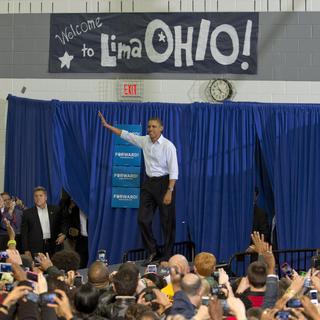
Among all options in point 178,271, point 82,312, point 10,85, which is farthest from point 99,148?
point 82,312

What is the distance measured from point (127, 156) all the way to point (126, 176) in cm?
29

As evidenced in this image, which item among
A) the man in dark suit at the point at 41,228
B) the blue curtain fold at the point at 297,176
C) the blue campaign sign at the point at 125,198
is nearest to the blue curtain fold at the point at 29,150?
the blue campaign sign at the point at 125,198

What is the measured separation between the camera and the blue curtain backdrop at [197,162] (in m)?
13.2

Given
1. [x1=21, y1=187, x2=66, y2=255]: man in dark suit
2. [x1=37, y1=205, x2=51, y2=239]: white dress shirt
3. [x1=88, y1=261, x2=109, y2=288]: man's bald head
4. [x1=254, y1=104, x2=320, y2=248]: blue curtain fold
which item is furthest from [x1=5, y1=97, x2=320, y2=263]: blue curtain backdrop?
[x1=88, y1=261, x2=109, y2=288]: man's bald head

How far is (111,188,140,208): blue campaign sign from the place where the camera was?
14117 millimetres

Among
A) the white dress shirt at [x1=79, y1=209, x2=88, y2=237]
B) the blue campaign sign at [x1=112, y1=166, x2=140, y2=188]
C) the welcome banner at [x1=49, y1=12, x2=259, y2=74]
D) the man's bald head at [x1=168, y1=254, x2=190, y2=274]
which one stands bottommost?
the white dress shirt at [x1=79, y1=209, x2=88, y2=237]

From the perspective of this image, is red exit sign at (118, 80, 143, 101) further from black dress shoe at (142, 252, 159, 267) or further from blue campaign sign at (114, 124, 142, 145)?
black dress shoe at (142, 252, 159, 267)

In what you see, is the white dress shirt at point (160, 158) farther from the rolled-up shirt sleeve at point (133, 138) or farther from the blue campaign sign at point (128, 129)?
the blue campaign sign at point (128, 129)

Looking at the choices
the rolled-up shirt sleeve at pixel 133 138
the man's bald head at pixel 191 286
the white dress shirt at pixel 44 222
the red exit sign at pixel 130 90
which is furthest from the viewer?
the red exit sign at pixel 130 90

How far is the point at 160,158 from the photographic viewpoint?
1310cm

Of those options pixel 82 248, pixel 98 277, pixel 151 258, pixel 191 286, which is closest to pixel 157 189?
pixel 151 258

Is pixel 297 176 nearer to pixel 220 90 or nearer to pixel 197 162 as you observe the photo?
pixel 197 162

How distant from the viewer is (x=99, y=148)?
14312 mm

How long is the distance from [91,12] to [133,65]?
41.9 inches
